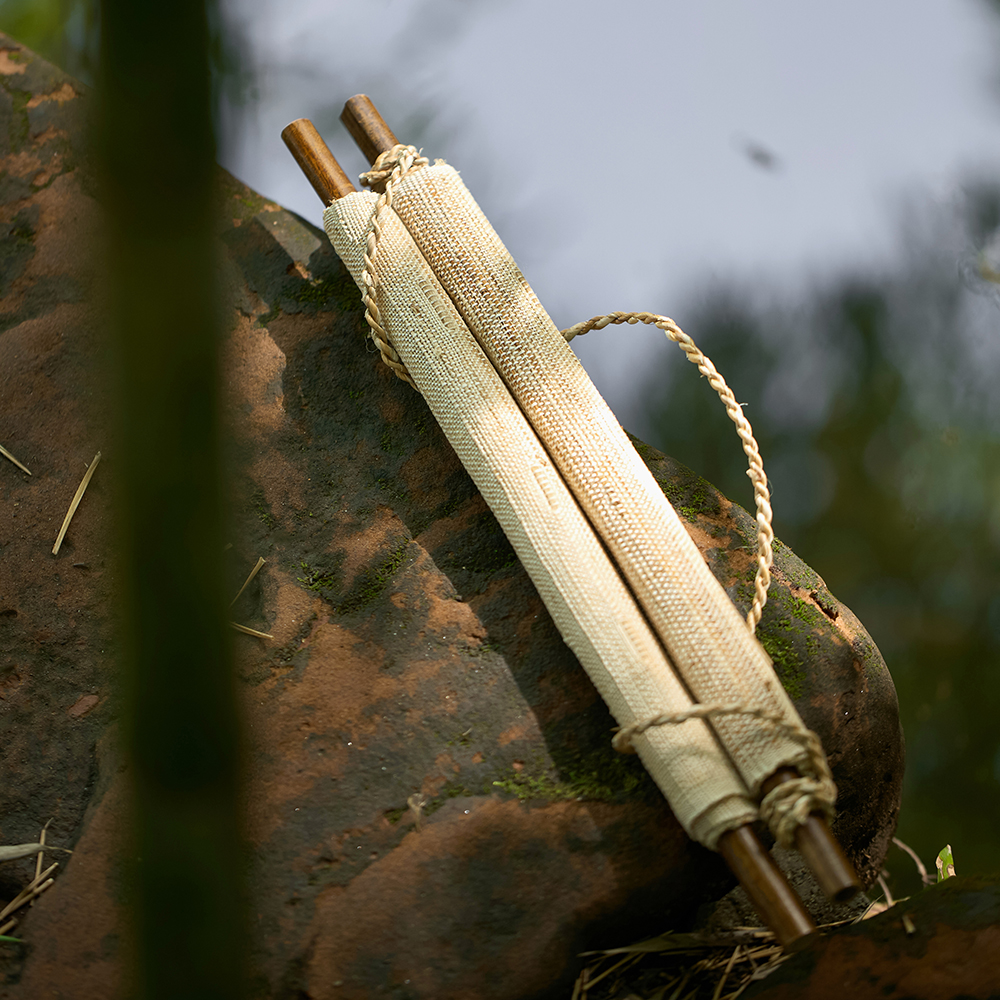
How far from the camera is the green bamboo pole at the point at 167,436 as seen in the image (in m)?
0.27

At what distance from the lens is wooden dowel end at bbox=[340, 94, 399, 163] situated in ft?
4.61

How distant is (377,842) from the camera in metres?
0.99

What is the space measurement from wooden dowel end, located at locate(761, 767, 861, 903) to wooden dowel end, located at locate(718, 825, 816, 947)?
0.14 feet

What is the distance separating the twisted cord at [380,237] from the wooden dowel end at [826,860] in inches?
33.7

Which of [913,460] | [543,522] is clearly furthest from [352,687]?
→ [913,460]

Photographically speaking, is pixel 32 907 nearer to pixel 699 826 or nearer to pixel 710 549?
pixel 699 826

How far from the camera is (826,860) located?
2.98ft

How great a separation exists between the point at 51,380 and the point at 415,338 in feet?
2.06

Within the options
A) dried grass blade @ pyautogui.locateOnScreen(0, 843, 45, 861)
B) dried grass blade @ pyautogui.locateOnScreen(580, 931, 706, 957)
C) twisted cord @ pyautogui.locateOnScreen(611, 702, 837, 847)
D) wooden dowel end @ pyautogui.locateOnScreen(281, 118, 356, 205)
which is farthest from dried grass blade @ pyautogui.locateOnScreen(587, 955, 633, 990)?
wooden dowel end @ pyautogui.locateOnScreen(281, 118, 356, 205)

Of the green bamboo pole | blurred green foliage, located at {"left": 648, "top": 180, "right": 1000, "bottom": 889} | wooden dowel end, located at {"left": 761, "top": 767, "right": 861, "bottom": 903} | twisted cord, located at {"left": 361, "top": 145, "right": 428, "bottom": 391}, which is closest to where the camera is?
the green bamboo pole

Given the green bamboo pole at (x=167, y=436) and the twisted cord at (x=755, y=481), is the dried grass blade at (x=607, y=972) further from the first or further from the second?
the green bamboo pole at (x=167, y=436)

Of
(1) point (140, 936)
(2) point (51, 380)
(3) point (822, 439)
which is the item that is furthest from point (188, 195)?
(3) point (822, 439)

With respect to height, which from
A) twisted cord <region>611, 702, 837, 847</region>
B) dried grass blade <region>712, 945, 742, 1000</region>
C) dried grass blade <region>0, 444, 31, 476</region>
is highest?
dried grass blade <region>0, 444, 31, 476</region>

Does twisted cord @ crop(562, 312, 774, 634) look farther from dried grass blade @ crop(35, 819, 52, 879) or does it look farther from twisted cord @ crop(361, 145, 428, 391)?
dried grass blade @ crop(35, 819, 52, 879)
